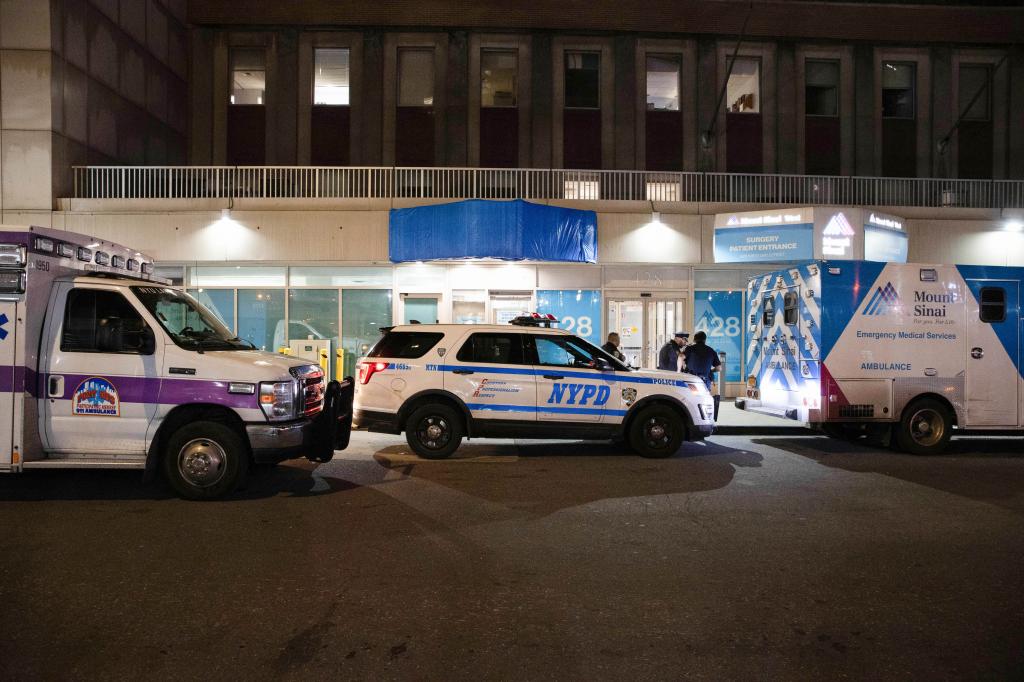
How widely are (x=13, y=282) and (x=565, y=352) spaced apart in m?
6.56

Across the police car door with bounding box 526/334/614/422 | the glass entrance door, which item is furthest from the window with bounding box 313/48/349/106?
the police car door with bounding box 526/334/614/422

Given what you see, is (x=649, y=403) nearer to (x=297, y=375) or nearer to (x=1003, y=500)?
(x=1003, y=500)

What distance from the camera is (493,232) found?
15.2 metres

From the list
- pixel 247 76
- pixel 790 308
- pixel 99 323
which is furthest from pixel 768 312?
pixel 247 76

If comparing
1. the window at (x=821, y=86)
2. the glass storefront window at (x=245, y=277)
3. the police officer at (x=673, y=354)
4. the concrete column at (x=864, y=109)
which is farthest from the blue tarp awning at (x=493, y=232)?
the concrete column at (x=864, y=109)

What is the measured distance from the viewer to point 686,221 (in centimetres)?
1683

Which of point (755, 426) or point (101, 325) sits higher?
point (101, 325)

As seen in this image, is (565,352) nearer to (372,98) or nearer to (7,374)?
(7,374)

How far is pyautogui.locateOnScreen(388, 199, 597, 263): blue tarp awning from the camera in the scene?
15.2 m

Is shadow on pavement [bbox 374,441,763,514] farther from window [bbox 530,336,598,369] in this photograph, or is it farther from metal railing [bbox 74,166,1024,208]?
metal railing [bbox 74,166,1024,208]

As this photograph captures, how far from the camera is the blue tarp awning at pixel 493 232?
15242mm

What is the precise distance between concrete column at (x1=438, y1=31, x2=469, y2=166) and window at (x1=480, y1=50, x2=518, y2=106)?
1.77ft

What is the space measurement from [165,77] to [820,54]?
1950cm

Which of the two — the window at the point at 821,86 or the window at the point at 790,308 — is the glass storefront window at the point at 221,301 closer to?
the window at the point at 790,308
